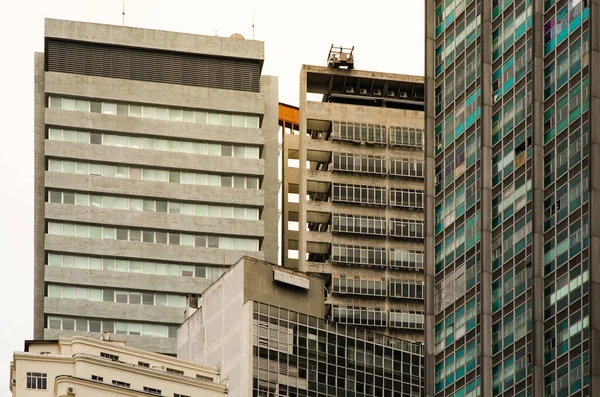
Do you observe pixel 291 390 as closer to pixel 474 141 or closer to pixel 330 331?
pixel 330 331

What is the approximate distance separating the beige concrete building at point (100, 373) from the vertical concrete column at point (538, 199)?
148 feet

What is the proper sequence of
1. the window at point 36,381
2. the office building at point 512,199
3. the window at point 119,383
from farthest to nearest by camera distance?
the window at point 119,383 < the window at point 36,381 < the office building at point 512,199

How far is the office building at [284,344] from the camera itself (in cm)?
17962

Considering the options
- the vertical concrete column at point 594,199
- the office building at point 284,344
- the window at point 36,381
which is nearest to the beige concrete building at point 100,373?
the window at point 36,381

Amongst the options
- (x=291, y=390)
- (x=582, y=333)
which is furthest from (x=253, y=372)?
(x=582, y=333)

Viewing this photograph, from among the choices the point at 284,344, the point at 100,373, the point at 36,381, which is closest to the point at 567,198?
the point at 284,344

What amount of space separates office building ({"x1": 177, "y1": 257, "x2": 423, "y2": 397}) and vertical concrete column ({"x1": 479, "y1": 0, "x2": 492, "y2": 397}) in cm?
3595

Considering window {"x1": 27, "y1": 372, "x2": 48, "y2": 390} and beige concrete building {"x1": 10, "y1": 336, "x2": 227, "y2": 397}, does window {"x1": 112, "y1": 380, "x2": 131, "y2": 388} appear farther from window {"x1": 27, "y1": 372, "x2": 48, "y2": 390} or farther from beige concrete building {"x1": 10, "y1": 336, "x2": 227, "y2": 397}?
window {"x1": 27, "y1": 372, "x2": 48, "y2": 390}

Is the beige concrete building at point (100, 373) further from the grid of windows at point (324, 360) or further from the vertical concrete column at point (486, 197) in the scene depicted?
the vertical concrete column at point (486, 197)

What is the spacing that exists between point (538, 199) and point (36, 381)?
171 feet

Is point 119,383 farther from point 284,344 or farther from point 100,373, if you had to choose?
point 284,344

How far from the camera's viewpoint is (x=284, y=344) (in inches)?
Result: 7160

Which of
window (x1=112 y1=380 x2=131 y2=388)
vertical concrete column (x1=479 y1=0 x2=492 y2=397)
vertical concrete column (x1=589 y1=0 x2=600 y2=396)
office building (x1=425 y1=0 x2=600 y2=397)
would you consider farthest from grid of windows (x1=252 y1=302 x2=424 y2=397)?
vertical concrete column (x1=589 y1=0 x2=600 y2=396)

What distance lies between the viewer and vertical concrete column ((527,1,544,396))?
453 ft
